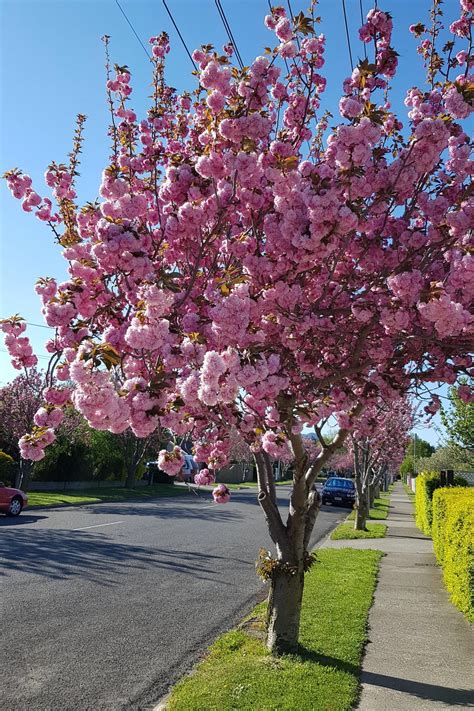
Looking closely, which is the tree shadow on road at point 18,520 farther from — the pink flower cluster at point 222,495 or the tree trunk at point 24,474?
the pink flower cluster at point 222,495

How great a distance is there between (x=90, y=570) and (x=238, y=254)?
7.47 meters

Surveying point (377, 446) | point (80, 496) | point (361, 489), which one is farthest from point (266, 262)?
point (80, 496)

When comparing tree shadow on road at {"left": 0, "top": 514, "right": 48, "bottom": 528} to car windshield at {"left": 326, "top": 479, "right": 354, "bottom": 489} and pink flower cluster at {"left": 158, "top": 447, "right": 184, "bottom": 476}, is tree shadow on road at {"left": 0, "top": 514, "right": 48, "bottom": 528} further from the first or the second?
car windshield at {"left": 326, "top": 479, "right": 354, "bottom": 489}

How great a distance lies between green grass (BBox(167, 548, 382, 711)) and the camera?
4.85 metres

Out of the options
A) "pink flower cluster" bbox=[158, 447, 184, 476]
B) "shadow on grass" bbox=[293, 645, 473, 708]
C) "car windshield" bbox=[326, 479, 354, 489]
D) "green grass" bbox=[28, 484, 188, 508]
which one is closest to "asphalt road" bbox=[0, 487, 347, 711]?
"shadow on grass" bbox=[293, 645, 473, 708]

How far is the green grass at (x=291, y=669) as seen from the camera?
4852 mm

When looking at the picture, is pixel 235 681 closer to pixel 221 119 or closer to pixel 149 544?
pixel 221 119

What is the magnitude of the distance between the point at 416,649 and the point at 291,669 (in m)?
1.66

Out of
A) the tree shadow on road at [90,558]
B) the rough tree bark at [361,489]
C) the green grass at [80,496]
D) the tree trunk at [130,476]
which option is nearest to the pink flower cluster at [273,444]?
the tree shadow on road at [90,558]

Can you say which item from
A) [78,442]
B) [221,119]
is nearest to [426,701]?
[221,119]

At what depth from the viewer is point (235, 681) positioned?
5324 mm

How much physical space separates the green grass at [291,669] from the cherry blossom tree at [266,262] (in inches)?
80.9

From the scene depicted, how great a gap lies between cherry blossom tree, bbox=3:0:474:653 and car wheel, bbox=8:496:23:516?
1356 centimetres

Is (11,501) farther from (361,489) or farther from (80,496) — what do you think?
(361,489)
